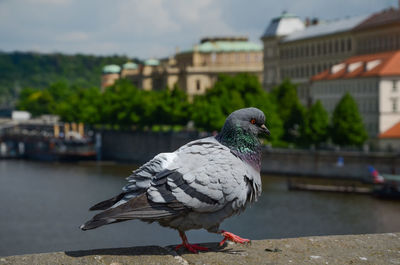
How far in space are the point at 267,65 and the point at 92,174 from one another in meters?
60.7

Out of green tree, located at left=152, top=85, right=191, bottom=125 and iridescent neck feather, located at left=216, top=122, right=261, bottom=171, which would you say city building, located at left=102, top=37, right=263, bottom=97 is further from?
iridescent neck feather, located at left=216, top=122, right=261, bottom=171

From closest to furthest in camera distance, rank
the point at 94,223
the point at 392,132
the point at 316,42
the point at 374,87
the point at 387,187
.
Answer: the point at 94,223 → the point at 387,187 → the point at 392,132 → the point at 374,87 → the point at 316,42

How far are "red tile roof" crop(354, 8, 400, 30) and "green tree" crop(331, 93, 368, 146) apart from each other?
26.3 meters

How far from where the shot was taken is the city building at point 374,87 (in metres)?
89.4

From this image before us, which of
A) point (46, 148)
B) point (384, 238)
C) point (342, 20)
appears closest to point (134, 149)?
point (46, 148)

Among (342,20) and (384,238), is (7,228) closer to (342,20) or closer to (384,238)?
(384,238)

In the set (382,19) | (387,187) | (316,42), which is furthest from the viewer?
(316,42)

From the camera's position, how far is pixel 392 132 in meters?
84.8

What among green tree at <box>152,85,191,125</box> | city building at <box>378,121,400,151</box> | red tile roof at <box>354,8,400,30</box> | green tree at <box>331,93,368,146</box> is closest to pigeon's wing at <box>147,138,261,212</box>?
green tree at <box>331,93,368,146</box>

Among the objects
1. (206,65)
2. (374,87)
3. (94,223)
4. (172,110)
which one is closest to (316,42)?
(172,110)

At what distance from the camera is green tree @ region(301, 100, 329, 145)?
8194 centimetres

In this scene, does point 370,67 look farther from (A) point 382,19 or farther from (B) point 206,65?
(B) point 206,65

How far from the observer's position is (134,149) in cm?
11288

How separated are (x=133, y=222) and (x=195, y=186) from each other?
1393 inches
